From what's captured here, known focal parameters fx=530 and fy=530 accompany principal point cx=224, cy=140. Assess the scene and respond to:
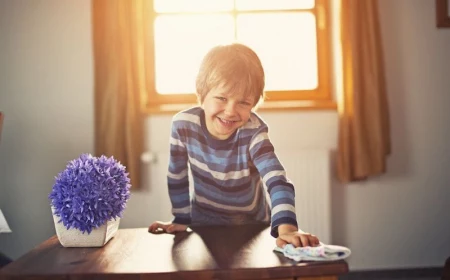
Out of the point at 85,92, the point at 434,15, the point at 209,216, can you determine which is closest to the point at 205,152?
the point at 209,216

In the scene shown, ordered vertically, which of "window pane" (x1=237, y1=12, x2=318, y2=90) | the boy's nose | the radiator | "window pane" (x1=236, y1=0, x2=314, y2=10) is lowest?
the radiator

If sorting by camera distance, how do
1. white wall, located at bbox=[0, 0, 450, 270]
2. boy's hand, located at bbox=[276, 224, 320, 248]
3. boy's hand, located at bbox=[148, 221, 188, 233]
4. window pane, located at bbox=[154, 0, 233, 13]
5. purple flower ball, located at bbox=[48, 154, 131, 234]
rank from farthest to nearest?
window pane, located at bbox=[154, 0, 233, 13] → white wall, located at bbox=[0, 0, 450, 270] → boy's hand, located at bbox=[148, 221, 188, 233] → purple flower ball, located at bbox=[48, 154, 131, 234] → boy's hand, located at bbox=[276, 224, 320, 248]

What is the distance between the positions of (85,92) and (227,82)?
1729 mm

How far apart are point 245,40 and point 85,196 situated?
2.11m

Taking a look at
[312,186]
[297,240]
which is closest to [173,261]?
[297,240]

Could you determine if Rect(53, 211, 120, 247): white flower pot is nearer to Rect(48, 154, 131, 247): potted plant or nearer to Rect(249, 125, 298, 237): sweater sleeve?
Rect(48, 154, 131, 247): potted plant

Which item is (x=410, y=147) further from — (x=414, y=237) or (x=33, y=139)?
(x=33, y=139)

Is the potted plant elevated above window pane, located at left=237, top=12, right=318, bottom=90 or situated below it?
below

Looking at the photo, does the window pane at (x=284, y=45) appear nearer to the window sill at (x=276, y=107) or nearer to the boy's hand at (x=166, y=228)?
the window sill at (x=276, y=107)

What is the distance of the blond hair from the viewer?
1578 mm

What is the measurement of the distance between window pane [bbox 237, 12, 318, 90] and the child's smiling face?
1.59 metres

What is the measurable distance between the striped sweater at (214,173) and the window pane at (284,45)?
151 centimetres

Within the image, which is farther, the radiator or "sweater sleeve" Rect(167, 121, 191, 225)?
the radiator

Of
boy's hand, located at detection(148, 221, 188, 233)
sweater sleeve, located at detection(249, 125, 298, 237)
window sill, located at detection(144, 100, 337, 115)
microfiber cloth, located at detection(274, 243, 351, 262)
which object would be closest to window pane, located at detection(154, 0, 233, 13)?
window sill, located at detection(144, 100, 337, 115)
